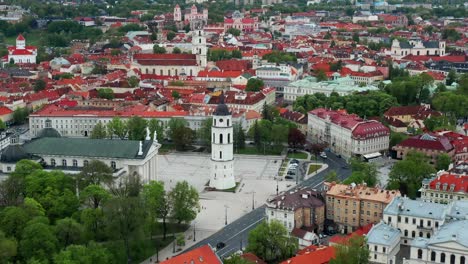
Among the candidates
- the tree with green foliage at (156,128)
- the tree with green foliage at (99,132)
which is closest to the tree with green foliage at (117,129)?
the tree with green foliage at (99,132)

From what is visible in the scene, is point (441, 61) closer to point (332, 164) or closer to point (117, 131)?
point (332, 164)

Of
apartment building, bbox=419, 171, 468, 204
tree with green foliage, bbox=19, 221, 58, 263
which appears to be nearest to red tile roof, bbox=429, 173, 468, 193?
apartment building, bbox=419, 171, 468, 204

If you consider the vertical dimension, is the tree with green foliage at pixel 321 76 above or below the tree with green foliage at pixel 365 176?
above

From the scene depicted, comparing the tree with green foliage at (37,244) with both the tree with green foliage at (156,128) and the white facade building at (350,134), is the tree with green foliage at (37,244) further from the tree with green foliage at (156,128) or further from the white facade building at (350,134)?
the white facade building at (350,134)

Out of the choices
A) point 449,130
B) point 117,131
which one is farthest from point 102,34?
point 449,130

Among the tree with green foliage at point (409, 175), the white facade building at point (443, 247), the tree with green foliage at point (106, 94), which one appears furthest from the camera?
the tree with green foliage at point (106, 94)

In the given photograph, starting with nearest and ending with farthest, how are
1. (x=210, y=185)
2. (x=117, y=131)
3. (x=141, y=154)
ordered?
1. (x=141, y=154)
2. (x=210, y=185)
3. (x=117, y=131)

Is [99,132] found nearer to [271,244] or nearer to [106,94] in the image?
[106,94]
